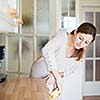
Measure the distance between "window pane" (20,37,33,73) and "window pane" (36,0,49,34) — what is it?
22 cm

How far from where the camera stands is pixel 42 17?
3842mm

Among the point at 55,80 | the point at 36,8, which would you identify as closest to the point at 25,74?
the point at 36,8

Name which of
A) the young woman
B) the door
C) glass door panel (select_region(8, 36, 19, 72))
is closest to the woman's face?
the young woman

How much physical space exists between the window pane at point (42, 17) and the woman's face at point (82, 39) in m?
2.06

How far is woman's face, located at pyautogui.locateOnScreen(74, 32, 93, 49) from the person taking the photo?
5.56 feet

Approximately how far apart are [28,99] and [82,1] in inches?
170

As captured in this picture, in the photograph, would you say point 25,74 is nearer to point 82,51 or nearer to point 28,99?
point 82,51

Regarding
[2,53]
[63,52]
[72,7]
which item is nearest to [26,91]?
[63,52]

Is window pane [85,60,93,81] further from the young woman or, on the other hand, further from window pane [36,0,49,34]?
the young woman

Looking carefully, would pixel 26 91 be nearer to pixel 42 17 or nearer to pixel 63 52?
pixel 63 52

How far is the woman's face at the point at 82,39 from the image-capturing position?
170cm

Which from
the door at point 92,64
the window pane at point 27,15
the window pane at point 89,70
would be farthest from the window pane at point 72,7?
the window pane at point 89,70

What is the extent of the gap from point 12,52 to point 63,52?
2.05 m

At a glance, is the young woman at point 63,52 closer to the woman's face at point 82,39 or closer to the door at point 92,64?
the woman's face at point 82,39
